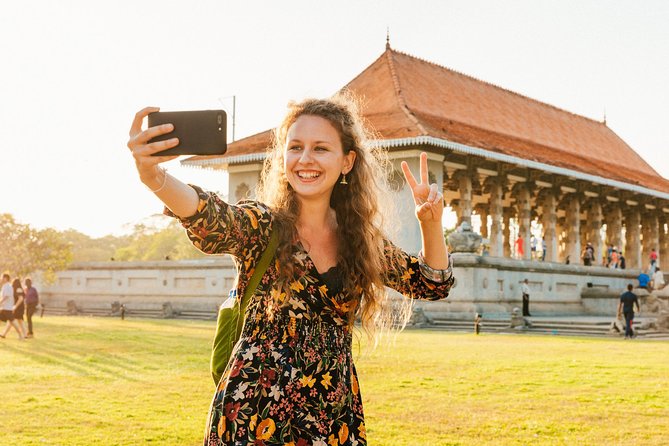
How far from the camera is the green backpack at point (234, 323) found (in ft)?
8.56

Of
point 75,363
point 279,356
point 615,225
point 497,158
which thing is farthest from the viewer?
point 615,225

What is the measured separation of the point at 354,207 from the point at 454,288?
2087 cm

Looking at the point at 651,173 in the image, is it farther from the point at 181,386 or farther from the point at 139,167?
the point at 139,167

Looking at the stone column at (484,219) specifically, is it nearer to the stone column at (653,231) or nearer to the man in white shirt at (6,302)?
the stone column at (653,231)

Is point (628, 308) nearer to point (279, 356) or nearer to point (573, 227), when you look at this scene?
point (279, 356)

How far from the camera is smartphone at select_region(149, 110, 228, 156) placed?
2.36 meters

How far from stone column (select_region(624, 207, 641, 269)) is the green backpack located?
1568 inches

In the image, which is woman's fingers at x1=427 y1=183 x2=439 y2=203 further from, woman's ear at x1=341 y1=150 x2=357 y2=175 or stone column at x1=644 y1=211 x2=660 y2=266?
stone column at x1=644 y1=211 x2=660 y2=266

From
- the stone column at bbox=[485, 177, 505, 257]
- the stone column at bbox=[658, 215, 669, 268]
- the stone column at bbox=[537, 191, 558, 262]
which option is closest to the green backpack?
the stone column at bbox=[485, 177, 505, 257]

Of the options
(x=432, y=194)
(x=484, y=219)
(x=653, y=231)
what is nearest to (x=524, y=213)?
(x=484, y=219)

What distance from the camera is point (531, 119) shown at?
35.1m

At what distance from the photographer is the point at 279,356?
2.54 m

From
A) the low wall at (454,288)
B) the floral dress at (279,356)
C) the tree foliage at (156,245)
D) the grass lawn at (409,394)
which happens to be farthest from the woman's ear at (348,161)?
the tree foliage at (156,245)

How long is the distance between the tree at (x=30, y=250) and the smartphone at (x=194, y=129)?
33.1 metres
